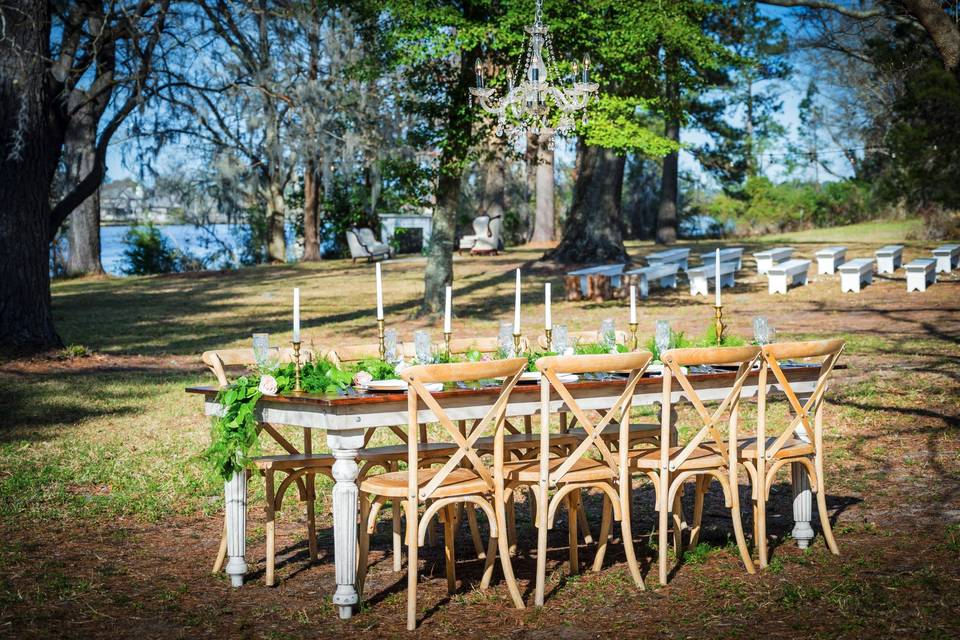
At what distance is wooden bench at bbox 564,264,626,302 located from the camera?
1759 cm

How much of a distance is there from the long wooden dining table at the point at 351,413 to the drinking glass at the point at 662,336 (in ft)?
1.18

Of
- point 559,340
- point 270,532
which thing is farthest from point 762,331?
point 270,532

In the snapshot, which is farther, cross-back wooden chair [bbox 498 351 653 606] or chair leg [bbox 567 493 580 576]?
chair leg [bbox 567 493 580 576]

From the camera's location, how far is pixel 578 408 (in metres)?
4.39

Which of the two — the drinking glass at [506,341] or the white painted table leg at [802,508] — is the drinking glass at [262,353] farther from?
the white painted table leg at [802,508]

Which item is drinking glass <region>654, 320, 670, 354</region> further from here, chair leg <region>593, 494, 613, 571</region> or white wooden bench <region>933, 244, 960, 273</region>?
white wooden bench <region>933, 244, 960, 273</region>

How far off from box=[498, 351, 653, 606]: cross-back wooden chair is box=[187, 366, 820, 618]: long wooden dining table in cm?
9

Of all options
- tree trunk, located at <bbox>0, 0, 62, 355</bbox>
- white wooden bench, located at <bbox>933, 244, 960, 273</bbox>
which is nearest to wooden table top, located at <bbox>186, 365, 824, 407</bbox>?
tree trunk, located at <bbox>0, 0, 62, 355</bbox>

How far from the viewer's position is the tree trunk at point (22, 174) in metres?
12.2

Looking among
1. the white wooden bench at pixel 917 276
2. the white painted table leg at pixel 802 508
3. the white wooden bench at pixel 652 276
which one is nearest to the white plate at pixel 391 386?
the white painted table leg at pixel 802 508

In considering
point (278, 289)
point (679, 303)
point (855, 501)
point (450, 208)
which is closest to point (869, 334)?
point (679, 303)

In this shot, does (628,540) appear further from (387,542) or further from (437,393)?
(387,542)

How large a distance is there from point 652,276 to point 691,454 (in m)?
13.7

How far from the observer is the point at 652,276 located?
18.5 m
